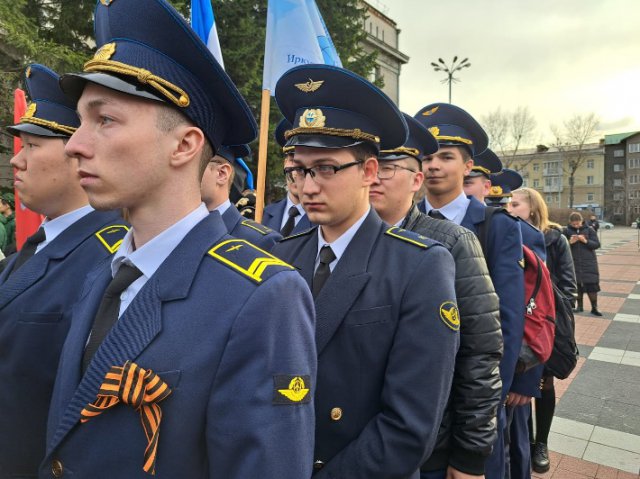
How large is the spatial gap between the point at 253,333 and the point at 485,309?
1.42 m

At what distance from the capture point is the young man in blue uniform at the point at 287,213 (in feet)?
14.2

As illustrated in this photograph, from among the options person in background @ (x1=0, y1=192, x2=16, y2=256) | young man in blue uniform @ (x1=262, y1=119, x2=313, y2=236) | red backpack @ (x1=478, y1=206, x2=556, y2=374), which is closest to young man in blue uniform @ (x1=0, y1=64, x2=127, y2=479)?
young man in blue uniform @ (x1=262, y1=119, x2=313, y2=236)

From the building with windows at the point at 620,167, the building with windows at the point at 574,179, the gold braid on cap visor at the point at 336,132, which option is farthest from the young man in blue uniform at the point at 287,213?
the building with windows at the point at 620,167

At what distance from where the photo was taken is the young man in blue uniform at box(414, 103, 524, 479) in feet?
8.73

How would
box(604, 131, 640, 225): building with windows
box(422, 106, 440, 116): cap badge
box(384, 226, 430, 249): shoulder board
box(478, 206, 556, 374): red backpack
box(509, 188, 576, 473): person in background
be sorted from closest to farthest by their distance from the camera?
box(384, 226, 430, 249): shoulder board < box(478, 206, 556, 374): red backpack < box(422, 106, 440, 116): cap badge < box(509, 188, 576, 473): person in background < box(604, 131, 640, 225): building with windows

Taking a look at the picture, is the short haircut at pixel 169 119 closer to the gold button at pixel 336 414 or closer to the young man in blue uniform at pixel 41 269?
the young man in blue uniform at pixel 41 269

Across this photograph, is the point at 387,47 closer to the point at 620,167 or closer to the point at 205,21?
the point at 205,21

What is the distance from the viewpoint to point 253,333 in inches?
42.8

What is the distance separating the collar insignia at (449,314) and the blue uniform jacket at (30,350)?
1500mm

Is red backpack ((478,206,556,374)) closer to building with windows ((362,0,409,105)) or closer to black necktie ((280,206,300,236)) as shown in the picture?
black necktie ((280,206,300,236))

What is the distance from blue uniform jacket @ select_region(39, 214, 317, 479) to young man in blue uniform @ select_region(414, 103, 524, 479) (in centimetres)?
186

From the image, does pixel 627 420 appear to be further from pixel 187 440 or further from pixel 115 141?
pixel 115 141

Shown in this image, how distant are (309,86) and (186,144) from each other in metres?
0.96

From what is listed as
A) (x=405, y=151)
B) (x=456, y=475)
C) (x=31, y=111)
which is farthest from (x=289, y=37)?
(x=456, y=475)
